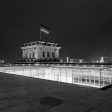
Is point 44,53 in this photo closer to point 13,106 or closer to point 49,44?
point 49,44

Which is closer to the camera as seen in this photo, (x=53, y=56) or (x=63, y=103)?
(x=63, y=103)

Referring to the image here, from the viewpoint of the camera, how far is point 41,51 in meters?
85.6

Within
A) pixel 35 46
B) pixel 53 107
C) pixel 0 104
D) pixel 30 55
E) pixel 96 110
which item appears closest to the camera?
pixel 96 110

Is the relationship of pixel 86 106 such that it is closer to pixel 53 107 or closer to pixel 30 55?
pixel 53 107

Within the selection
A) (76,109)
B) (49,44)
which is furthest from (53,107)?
(49,44)

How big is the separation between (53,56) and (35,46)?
16811 millimetres

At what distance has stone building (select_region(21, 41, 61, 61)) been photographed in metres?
84.3

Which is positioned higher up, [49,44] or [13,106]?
[49,44]

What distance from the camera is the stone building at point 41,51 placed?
3319 inches

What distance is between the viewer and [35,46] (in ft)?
278

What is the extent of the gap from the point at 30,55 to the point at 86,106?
88.8 meters

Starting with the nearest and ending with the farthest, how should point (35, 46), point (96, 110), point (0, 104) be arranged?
point (96, 110) → point (0, 104) → point (35, 46)

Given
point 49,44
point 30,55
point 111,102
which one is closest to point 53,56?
point 49,44

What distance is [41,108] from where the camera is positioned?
3.85 m
